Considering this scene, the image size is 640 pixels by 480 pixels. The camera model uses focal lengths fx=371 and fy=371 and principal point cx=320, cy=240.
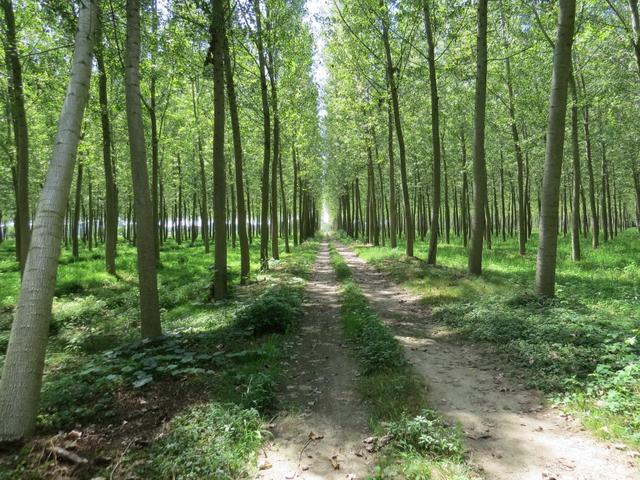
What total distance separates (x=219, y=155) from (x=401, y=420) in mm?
8829

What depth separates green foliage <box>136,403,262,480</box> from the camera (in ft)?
11.9

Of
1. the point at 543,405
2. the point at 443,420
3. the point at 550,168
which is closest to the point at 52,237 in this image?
the point at 443,420

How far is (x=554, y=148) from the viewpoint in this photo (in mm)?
8711

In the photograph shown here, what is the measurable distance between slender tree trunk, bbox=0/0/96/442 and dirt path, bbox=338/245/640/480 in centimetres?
468

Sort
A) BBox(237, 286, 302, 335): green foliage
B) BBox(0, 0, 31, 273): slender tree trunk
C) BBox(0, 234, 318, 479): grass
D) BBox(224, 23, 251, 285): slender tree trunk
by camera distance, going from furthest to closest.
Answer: BBox(224, 23, 251, 285): slender tree trunk, BBox(0, 0, 31, 273): slender tree trunk, BBox(237, 286, 302, 335): green foliage, BBox(0, 234, 318, 479): grass

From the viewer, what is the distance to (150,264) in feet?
23.6

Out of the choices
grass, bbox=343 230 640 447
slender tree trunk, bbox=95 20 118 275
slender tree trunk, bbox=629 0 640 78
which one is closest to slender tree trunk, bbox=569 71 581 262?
grass, bbox=343 230 640 447

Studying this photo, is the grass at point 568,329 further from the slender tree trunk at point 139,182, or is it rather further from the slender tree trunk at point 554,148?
the slender tree trunk at point 139,182

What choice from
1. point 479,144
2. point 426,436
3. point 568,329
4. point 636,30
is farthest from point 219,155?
point 636,30

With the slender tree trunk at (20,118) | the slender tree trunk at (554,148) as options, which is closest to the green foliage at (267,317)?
the slender tree trunk at (554,148)

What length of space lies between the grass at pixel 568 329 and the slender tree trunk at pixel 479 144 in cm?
102

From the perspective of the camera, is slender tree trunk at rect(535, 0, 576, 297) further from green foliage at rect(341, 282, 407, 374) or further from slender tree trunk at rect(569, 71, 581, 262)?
slender tree trunk at rect(569, 71, 581, 262)

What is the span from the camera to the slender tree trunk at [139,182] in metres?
6.89

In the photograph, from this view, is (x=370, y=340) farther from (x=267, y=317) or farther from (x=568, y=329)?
(x=568, y=329)
